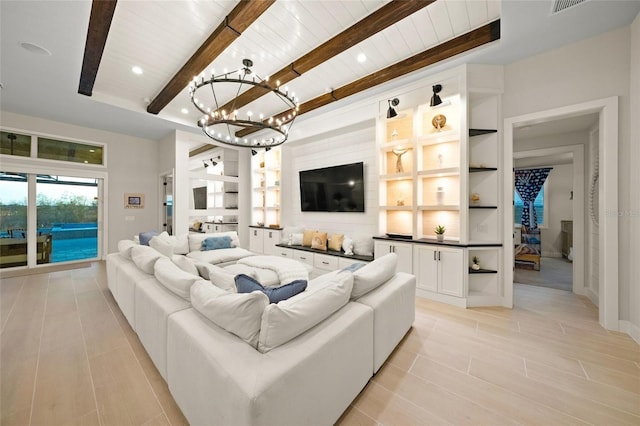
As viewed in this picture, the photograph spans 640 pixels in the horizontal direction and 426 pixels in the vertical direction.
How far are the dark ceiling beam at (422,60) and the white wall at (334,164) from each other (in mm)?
709

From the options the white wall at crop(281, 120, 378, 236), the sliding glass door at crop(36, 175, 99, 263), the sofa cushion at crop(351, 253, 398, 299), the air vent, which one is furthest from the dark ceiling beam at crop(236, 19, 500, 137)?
the sliding glass door at crop(36, 175, 99, 263)

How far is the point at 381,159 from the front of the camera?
4.08 meters

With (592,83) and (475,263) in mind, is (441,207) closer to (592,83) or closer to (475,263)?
(475,263)

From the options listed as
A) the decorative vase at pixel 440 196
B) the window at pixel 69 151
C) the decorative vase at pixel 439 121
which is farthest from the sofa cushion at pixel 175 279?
the window at pixel 69 151

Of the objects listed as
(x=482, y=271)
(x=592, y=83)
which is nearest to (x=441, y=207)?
(x=482, y=271)

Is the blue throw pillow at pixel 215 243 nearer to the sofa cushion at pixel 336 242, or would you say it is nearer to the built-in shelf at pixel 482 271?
the sofa cushion at pixel 336 242

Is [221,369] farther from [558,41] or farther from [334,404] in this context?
[558,41]

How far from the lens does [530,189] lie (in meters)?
7.06

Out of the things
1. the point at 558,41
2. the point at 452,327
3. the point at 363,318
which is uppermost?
the point at 558,41

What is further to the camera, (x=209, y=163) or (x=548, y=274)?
(x=209, y=163)

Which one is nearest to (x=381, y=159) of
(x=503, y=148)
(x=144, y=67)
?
(x=503, y=148)

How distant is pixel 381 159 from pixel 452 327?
2.63 metres

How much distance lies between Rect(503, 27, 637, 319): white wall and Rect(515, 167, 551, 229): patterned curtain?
5.28 metres

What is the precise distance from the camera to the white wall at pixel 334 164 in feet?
15.1
